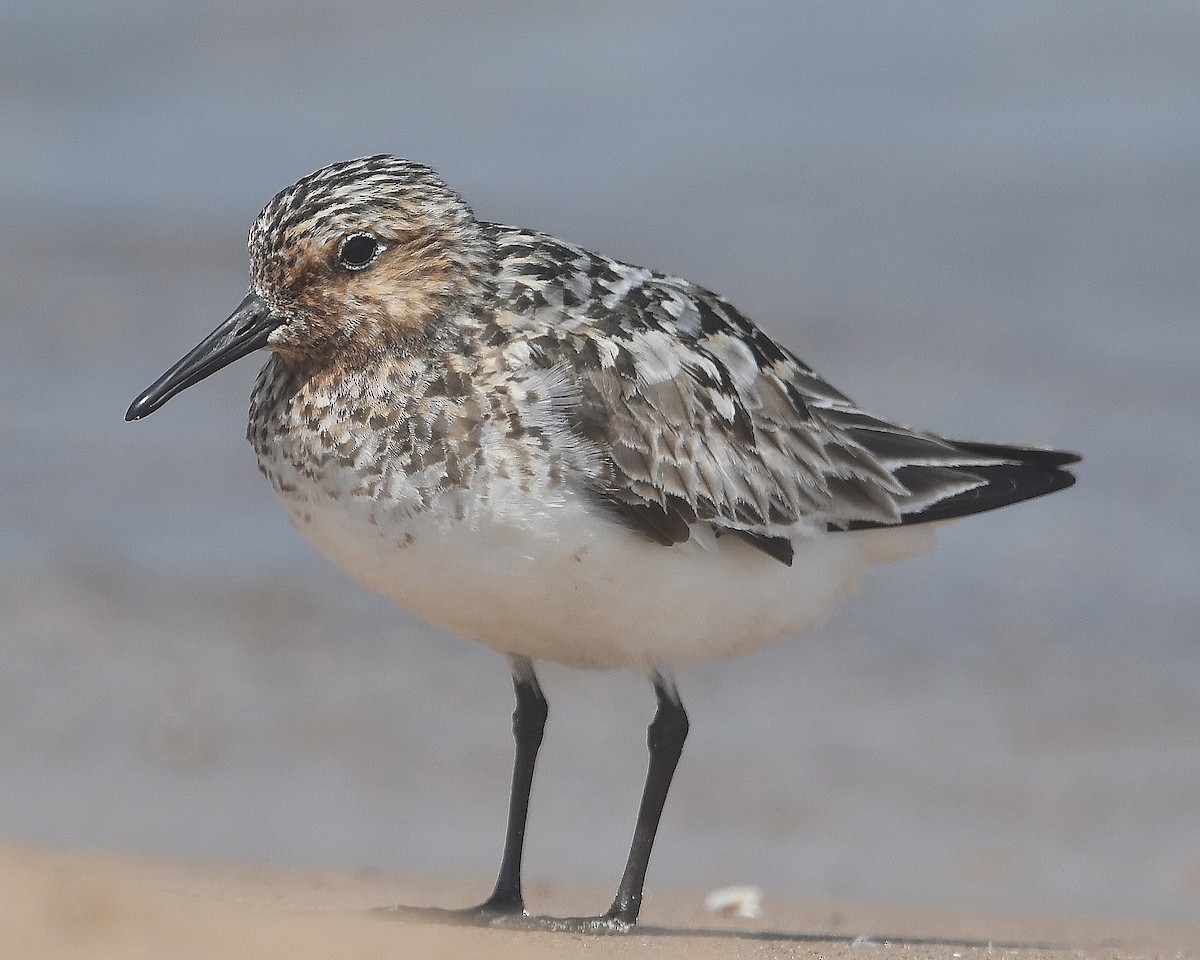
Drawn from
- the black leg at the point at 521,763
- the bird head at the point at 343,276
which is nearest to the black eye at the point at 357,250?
the bird head at the point at 343,276

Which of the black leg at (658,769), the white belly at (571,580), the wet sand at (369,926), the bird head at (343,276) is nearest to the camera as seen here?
the wet sand at (369,926)

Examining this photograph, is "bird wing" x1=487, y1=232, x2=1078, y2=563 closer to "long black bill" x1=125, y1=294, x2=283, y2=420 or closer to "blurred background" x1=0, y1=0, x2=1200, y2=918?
"long black bill" x1=125, y1=294, x2=283, y2=420

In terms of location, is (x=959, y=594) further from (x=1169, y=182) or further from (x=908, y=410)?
(x=1169, y=182)

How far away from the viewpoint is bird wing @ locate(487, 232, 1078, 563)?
6.60 meters

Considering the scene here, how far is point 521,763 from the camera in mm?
7422

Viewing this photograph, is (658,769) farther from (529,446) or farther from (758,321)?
(758,321)

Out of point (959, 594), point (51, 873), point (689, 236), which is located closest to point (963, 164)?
point (689, 236)

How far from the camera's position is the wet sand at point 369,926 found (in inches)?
161

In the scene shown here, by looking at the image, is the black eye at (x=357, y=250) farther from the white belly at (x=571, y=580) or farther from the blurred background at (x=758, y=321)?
the blurred background at (x=758, y=321)

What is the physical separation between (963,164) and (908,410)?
494 centimetres

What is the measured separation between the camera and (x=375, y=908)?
283 inches

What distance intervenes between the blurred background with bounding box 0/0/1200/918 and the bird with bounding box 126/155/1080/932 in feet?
6.87

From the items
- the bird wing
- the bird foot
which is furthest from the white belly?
the bird foot

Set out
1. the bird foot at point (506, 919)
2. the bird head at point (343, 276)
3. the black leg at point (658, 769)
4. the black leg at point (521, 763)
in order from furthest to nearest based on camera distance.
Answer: the black leg at point (521, 763)
the black leg at point (658, 769)
the bird foot at point (506, 919)
the bird head at point (343, 276)
